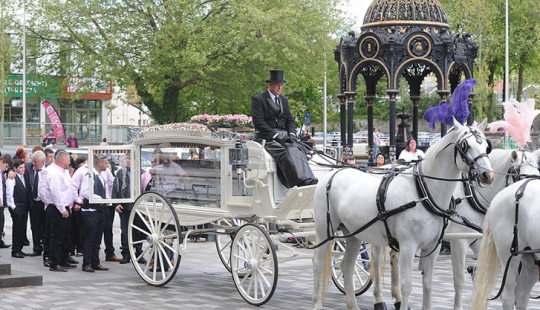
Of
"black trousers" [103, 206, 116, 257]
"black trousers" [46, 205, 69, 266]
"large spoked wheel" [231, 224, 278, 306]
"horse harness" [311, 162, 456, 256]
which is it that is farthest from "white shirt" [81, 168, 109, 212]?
"horse harness" [311, 162, 456, 256]

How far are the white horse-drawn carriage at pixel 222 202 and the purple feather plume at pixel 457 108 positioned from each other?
1.75 metres

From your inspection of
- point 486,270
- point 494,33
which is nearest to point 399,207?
point 486,270

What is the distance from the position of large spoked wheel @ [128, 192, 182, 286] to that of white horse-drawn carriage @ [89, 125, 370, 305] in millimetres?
14

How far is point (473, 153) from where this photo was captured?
842 centimetres

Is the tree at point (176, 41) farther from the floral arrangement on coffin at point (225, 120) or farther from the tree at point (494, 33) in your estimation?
the floral arrangement on coffin at point (225, 120)

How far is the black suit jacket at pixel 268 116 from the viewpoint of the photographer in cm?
1144

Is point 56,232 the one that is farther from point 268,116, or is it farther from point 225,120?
point 268,116

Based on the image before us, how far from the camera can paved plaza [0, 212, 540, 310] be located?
34.5 ft

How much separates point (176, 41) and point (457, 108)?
2319cm

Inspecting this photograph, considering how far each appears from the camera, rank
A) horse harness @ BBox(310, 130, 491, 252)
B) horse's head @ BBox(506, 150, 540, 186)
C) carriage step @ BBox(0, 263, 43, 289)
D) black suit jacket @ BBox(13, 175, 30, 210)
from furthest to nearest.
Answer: black suit jacket @ BBox(13, 175, 30, 210), carriage step @ BBox(0, 263, 43, 289), horse's head @ BBox(506, 150, 540, 186), horse harness @ BBox(310, 130, 491, 252)

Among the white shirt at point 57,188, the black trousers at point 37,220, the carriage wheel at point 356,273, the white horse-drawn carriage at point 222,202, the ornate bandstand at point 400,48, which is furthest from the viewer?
the ornate bandstand at point 400,48

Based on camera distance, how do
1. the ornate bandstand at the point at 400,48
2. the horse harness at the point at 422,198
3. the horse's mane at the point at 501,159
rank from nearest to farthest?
the horse harness at the point at 422,198 < the horse's mane at the point at 501,159 < the ornate bandstand at the point at 400,48

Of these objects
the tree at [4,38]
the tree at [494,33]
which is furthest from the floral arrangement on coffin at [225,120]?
the tree at [4,38]

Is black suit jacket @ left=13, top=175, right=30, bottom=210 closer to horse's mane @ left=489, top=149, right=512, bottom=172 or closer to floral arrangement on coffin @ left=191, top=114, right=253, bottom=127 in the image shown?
floral arrangement on coffin @ left=191, top=114, right=253, bottom=127
